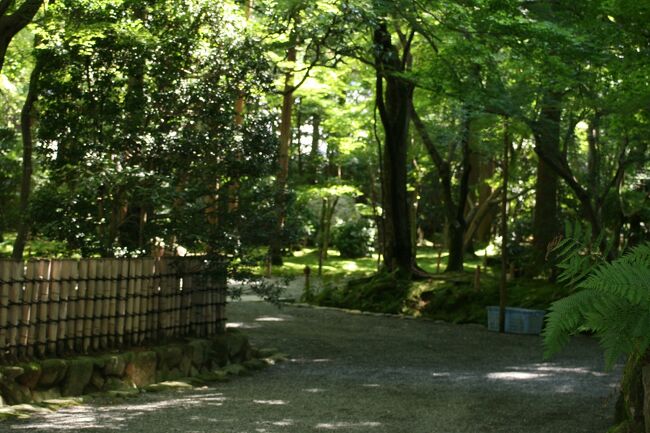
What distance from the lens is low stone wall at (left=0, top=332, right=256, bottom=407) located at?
332 inches

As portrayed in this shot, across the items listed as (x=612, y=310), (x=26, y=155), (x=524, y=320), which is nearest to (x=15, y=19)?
(x=26, y=155)

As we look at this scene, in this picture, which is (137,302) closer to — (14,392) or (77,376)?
(77,376)

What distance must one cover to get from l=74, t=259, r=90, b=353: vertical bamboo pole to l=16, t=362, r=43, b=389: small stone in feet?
3.41

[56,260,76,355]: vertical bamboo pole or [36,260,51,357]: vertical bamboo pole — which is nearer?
[36,260,51,357]: vertical bamboo pole

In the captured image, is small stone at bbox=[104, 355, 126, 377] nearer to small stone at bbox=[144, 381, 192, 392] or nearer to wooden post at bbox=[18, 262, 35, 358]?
small stone at bbox=[144, 381, 192, 392]

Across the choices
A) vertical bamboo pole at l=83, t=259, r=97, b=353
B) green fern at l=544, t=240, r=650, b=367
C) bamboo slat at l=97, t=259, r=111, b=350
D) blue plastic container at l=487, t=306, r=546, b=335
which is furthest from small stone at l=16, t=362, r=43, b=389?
blue plastic container at l=487, t=306, r=546, b=335

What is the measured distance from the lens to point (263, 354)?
13.5m

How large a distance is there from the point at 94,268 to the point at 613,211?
661 inches

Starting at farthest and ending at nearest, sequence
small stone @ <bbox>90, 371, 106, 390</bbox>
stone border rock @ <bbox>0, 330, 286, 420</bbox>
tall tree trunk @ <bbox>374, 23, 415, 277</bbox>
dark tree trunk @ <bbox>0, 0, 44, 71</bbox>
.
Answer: tall tree trunk @ <bbox>374, 23, 415, 277</bbox>, dark tree trunk @ <bbox>0, 0, 44, 71</bbox>, small stone @ <bbox>90, 371, 106, 390</bbox>, stone border rock @ <bbox>0, 330, 286, 420</bbox>

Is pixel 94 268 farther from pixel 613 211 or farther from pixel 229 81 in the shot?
pixel 613 211

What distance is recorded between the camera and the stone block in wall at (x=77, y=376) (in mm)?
9039

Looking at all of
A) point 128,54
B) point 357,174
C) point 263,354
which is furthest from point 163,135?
point 357,174

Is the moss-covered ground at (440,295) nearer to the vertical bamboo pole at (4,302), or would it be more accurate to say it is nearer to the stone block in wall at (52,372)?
the stone block in wall at (52,372)

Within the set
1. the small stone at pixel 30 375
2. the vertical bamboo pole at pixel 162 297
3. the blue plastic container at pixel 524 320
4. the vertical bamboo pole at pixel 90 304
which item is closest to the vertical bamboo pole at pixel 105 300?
the vertical bamboo pole at pixel 90 304
